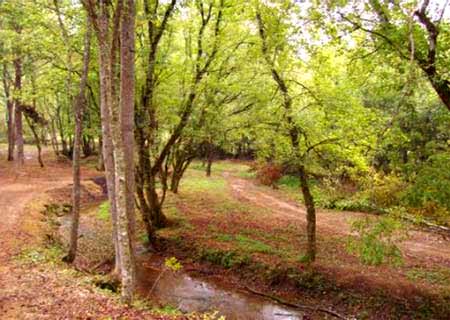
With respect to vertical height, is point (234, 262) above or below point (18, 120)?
below

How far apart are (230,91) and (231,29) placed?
2151mm

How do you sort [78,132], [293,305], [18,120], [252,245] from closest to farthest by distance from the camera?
[78,132], [293,305], [252,245], [18,120]

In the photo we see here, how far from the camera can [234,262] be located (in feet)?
42.8

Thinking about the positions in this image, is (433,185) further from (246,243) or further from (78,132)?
(78,132)

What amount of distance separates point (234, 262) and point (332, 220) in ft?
27.0

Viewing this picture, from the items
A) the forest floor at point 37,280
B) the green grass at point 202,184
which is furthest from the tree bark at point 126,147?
the green grass at point 202,184

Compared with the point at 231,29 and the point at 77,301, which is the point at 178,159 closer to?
the point at 231,29

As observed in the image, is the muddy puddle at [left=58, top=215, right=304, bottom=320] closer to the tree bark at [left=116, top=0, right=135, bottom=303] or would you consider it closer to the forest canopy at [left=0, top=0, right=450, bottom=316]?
the forest canopy at [left=0, top=0, right=450, bottom=316]

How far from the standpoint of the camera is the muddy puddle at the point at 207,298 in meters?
10.3

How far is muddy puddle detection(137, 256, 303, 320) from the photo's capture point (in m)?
10.3

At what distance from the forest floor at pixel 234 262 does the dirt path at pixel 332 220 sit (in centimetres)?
5

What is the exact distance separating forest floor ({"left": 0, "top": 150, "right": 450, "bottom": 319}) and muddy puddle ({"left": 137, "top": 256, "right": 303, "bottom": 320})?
21.3 inches

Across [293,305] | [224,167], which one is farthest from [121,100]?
[224,167]

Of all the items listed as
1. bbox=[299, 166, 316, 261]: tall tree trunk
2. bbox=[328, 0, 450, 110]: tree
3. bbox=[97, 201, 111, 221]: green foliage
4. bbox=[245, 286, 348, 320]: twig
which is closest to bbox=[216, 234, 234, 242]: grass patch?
bbox=[245, 286, 348, 320]: twig
